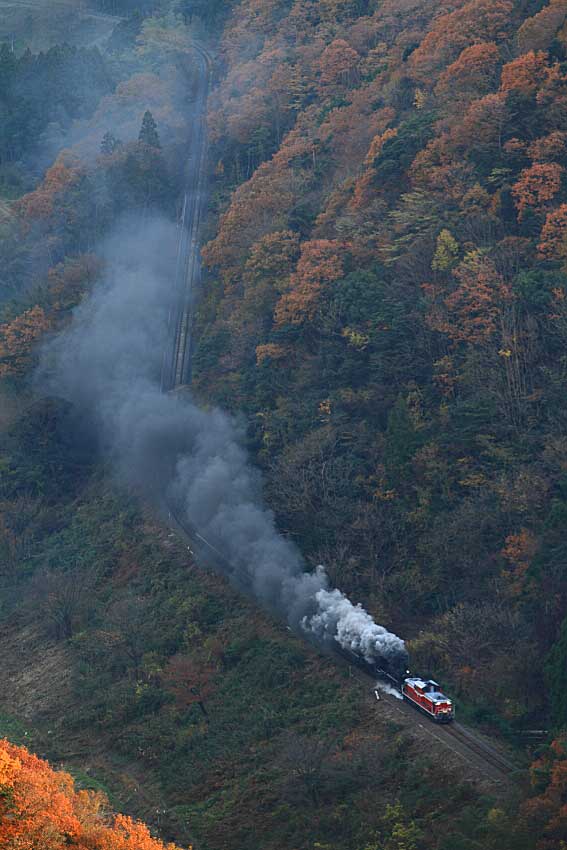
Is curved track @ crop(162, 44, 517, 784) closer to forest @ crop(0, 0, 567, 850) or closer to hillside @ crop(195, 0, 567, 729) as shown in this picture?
forest @ crop(0, 0, 567, 850)

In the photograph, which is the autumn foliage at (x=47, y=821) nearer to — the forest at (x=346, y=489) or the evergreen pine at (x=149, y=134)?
the forest at (x=346, y=489)

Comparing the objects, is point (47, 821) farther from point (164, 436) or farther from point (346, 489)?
point (164, 436)

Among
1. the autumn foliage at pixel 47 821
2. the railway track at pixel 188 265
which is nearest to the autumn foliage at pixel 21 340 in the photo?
the railway track at pixel 188 265

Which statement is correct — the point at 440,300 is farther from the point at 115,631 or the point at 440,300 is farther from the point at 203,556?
the point at 115,631

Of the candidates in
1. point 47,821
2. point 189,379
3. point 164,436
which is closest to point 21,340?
point 189,379

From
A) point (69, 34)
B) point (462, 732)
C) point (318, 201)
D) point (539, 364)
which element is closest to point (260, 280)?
point (318, 201)

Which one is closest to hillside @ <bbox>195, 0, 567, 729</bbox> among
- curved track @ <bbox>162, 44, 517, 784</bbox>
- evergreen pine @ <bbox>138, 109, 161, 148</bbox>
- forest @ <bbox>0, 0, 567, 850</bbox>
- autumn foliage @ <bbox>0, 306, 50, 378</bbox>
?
forest @ <bbox>0, 0, 567, 850</bbox>
